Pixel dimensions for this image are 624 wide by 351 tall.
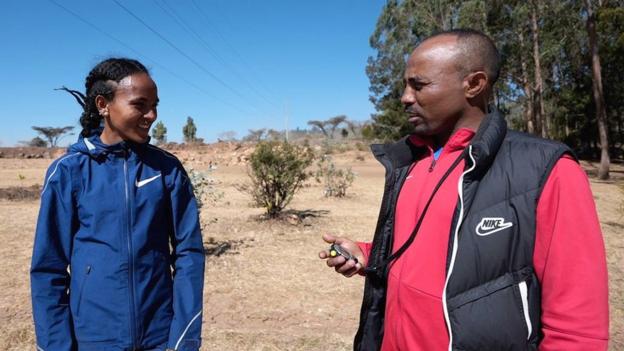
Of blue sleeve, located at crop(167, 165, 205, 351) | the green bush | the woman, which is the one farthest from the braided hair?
the green bush

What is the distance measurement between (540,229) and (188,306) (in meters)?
1.35

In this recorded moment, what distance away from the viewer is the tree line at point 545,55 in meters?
19.4

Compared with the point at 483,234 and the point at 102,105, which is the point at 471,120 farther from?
the point at 102,105

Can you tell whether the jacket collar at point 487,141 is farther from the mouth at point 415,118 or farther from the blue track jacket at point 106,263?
the blue track jacket at point 106,263

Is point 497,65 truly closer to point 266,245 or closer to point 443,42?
point 443,42

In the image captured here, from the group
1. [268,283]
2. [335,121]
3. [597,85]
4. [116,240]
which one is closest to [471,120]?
[116,240]

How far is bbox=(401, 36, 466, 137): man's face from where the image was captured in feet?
4.92

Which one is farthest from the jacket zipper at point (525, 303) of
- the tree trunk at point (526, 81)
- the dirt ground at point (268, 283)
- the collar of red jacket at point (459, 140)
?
the tree trunk at point (526, 81)

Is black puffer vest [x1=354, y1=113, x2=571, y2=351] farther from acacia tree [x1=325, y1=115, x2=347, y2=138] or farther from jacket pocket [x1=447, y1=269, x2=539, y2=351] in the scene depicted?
acacia tree [x1=325, y1=115, x2=347, y2=138]

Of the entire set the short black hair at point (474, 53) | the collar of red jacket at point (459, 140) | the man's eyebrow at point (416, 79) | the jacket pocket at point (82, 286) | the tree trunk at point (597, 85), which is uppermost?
the tree trunk at point (597, 85)

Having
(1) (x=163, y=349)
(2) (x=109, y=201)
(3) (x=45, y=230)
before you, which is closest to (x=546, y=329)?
(1) (x=163, y=349)

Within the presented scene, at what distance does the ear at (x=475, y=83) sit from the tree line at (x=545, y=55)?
18477mm

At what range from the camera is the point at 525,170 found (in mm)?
1255

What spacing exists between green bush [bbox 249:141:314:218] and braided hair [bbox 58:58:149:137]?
19.2 ft
